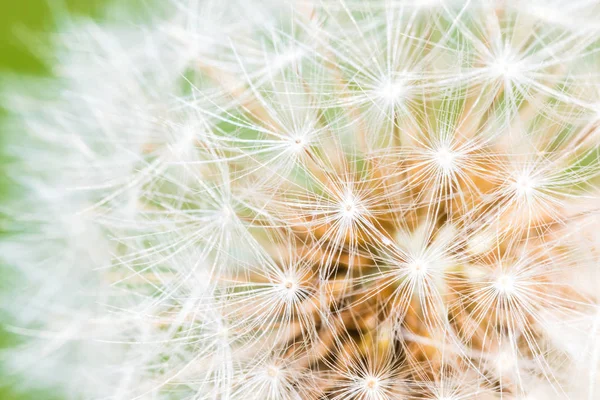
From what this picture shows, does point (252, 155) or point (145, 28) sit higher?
point (145, 28)

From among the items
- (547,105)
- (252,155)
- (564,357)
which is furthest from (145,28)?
(564,357)

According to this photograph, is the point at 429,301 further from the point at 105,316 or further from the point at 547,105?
the point at 105,316

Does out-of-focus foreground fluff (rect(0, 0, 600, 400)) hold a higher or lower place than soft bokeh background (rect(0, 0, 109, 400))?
lower

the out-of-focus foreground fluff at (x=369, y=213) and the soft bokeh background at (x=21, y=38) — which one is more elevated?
the soft bokeh background at (x=21, y=38)

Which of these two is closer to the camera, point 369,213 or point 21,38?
point 369,213

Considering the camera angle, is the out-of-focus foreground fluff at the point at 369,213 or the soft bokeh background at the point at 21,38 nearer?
the out-of-focus foreground fluff at the point at 369,213
